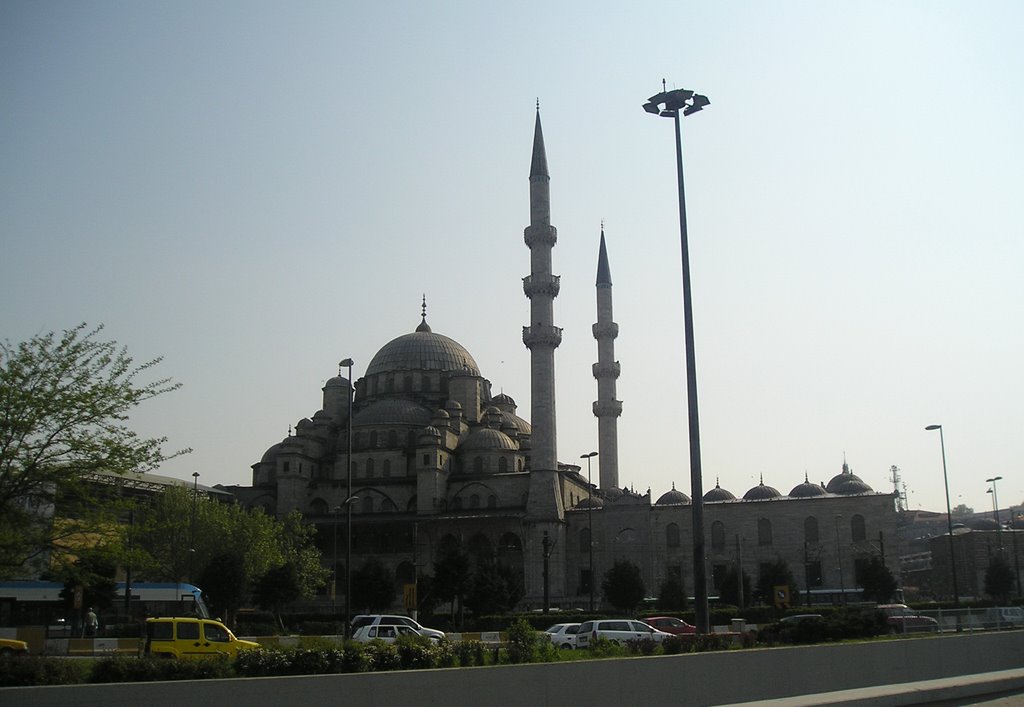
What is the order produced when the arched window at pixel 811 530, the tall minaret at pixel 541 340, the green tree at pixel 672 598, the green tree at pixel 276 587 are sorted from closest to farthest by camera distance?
1. the green tree at pixel 276 587
2. the green tree at pixel 672 598
3. the tall minaret at pixel 541 340
4. the arched window at pixel 811 530

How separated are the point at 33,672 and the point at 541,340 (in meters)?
45.4

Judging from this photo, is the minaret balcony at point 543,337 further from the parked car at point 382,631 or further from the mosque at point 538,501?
the parked car at point 382,631

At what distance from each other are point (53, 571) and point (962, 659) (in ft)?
55.7

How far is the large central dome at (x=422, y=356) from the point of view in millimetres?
76312

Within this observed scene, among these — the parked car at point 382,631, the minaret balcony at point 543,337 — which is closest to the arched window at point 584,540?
the minaret balcony at point 543,337

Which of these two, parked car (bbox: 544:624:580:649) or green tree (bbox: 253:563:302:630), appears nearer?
parked car (bbox: 544:624:580:649)

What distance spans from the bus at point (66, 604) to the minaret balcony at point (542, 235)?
1041 inches

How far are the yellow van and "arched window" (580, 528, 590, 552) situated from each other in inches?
1556

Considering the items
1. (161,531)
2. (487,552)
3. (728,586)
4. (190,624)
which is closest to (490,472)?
(487,552)

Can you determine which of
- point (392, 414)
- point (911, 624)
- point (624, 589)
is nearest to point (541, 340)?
point (624, 589)

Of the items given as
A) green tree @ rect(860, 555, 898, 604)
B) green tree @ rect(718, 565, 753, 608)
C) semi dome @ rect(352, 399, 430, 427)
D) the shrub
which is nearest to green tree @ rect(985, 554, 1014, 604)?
green tree @ rect(860, 555, 898, 604)

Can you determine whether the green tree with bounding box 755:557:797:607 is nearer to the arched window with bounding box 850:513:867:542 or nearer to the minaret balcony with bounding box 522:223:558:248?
the arched window with bounding box 850:513:867:542

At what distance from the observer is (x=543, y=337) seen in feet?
183

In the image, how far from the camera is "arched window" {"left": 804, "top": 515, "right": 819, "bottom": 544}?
5925 cm
